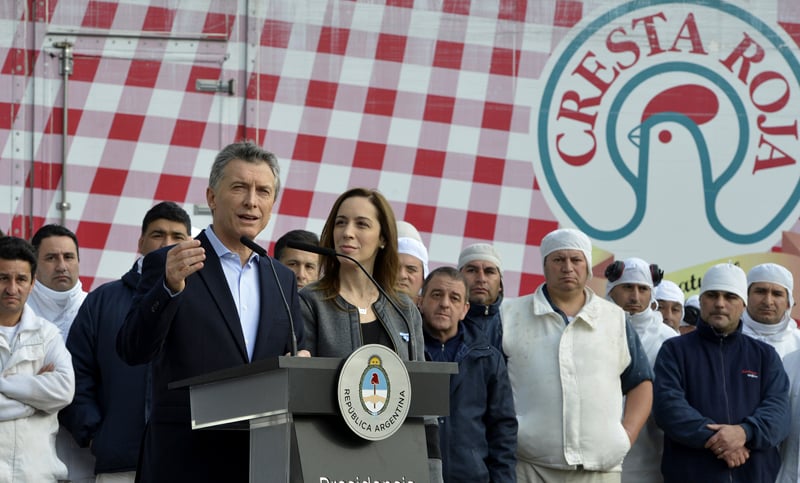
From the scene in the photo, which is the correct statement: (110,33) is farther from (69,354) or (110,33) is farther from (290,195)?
(69,354)

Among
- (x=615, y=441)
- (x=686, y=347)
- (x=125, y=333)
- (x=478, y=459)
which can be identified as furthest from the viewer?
(x=686, y=347)

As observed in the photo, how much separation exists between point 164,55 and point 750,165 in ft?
11.3

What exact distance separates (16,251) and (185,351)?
2.29 metres

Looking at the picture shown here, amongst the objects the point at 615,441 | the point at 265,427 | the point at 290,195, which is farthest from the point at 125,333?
the point at 290,195

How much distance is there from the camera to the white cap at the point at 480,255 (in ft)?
21.6

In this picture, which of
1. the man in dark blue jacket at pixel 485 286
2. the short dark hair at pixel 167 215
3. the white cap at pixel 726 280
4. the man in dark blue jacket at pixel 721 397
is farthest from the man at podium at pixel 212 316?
the white cap at pixel 726 280

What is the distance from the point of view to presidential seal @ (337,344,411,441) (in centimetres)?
308

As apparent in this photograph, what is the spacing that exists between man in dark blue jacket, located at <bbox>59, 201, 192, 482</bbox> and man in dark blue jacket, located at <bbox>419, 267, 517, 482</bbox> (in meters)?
1.27

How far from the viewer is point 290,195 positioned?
23.3 feet

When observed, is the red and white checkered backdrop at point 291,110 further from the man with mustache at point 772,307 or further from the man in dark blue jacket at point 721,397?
the man with mustache at point 772,307

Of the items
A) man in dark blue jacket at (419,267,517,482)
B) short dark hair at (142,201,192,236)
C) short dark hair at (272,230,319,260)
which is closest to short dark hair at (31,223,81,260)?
short dark hair at (142,201,192,236)

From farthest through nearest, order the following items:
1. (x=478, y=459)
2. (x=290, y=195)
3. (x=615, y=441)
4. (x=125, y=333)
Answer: (x=290, y=195), (x=615, y=441), (x=478, y=459), (x=125, y=333)

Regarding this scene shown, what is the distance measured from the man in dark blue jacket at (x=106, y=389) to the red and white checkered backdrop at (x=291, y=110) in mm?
1277

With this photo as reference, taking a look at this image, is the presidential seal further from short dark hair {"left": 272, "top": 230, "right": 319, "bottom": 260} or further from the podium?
short dark hair {"left": 272, "top": 230, "right": 319, "bottom": 260}
